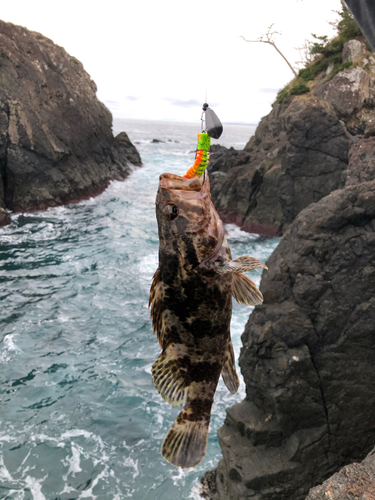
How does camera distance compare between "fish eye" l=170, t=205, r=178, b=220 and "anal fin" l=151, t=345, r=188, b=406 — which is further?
"anal fin" l=151, t=345, r=188, b=406

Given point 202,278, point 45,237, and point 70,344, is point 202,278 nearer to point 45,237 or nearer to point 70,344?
point 70,344

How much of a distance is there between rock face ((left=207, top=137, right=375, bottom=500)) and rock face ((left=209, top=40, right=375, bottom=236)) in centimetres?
1300

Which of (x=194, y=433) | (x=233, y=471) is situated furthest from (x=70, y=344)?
(x=194, y=433)

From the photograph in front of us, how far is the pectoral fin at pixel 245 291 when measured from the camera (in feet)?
9.21

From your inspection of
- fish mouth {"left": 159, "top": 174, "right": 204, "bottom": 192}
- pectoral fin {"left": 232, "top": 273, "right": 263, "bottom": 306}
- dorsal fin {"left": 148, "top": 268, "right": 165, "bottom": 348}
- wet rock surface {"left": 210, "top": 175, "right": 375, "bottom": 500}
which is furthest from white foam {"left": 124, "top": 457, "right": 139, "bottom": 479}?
fish mouth {"left": 159, "top": 174, "right": 204, "bottom": 192}

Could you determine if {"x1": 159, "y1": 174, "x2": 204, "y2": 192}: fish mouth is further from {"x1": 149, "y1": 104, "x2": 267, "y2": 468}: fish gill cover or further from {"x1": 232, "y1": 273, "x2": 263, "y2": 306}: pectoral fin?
{"x1": 232, "y1": 273, "x2": 263, "y2": 306}: pectoral fin

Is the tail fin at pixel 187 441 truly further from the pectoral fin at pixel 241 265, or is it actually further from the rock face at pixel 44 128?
the rock face at pixel 44 128

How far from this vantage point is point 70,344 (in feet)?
49.7

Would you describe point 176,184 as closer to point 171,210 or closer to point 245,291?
point 171,210

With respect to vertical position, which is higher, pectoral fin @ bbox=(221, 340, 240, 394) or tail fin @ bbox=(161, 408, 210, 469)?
pectoral fin @ bbox=(221, 340, 240, 394)

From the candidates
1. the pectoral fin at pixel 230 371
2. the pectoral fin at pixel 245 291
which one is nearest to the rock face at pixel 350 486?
the pectoral fin at pixel 230 371

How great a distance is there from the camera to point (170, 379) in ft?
9.71

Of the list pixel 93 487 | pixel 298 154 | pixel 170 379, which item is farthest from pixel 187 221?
pixel 298 154

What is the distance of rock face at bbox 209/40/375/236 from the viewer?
70.3 ft
